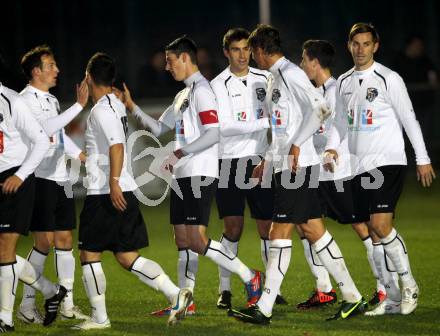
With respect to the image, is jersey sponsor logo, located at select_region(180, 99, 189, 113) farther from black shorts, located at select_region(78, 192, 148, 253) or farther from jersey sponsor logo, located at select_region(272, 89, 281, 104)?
black shorts, located at select_region(78, 192, 148, 253)

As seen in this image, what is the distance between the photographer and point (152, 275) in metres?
8.24

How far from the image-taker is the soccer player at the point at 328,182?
908cm

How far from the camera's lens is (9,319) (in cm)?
831

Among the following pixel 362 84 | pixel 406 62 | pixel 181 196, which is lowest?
pixel 181 196

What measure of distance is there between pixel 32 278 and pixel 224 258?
1.58 metres

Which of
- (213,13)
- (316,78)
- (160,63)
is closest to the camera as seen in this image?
(316,78)

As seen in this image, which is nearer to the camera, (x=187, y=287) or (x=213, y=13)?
(x=187, y=287)

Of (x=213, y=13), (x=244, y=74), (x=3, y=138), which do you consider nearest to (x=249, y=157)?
(x=244, y=74)

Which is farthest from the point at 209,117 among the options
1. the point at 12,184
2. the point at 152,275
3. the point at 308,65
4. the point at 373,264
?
the point at 373,264

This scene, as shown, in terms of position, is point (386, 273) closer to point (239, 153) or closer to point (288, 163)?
point (288, 163)

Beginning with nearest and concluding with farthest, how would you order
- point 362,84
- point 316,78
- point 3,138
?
point 3,138 < point 362,84 < point 316,78

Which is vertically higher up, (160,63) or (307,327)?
(160,63)

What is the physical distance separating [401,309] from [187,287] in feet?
6.04

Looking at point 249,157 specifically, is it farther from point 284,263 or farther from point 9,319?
point 9,319
